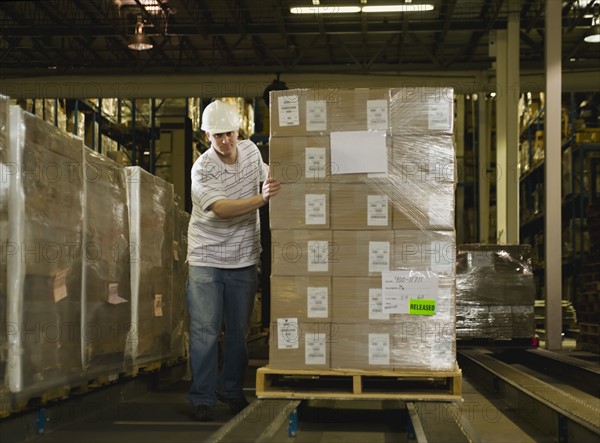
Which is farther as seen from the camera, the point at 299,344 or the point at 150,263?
the point at 150,263

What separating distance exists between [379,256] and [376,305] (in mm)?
252

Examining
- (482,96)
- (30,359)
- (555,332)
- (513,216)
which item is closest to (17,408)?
(30,359)

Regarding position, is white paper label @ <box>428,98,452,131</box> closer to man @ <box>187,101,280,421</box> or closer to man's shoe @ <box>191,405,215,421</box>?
man @ <box>187,101,280,421</box>

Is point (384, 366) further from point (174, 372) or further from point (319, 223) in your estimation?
point (174, 372)

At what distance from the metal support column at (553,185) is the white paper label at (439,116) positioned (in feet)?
14.4

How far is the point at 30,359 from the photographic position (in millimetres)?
3619

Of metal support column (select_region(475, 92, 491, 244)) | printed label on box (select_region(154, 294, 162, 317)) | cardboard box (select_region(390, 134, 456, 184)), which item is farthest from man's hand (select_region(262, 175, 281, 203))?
metal support column (select_region(475, 92, 491, 244))

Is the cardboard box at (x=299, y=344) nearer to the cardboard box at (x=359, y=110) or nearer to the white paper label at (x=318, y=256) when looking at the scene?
the white paper label at (x=318, y=256)

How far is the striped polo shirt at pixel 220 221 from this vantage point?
4.57 meters

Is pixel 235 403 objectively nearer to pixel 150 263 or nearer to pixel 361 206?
pixel 150 263

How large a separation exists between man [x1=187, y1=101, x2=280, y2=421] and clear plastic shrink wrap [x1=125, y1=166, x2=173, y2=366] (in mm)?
688

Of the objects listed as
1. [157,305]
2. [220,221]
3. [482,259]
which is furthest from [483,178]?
[220,221]

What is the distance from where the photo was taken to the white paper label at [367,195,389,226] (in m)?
4.17

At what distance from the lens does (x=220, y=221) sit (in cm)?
460
